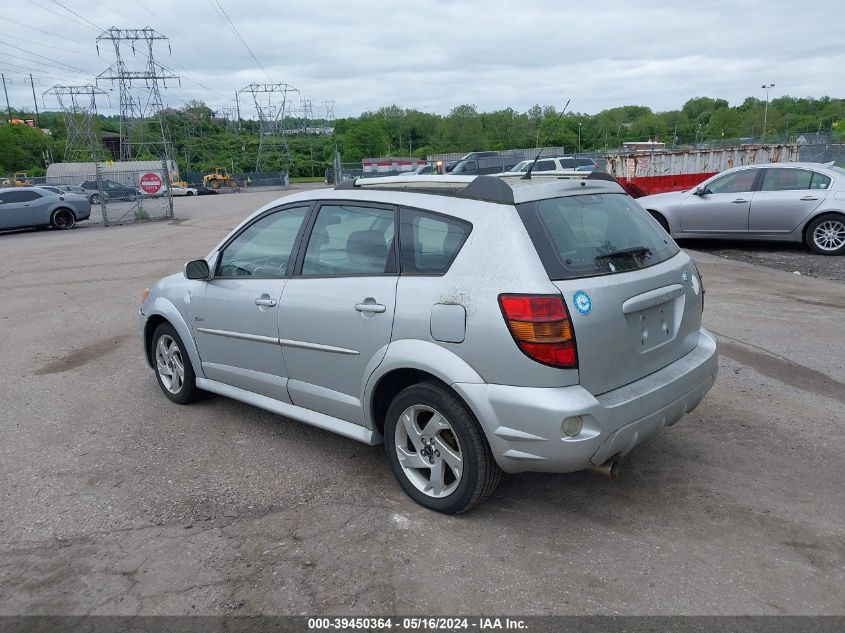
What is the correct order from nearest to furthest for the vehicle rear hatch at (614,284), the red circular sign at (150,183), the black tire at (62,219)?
the vehicle rear hatch at (614,284), the black tire at (62,219), the red circular sign at (150,183)

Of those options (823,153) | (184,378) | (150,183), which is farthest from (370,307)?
(150,183)

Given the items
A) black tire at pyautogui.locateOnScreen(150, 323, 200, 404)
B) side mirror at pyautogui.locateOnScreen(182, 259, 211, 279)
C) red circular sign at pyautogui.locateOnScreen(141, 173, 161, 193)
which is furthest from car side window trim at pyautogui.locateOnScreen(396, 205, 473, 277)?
red circular sign at pyautogui.locateOnScreen(141, 173, 161, 193)

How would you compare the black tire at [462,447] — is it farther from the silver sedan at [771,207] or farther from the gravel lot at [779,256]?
the silver sedan at [771,207]

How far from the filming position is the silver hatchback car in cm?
320

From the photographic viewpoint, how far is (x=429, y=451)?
12.0 ft

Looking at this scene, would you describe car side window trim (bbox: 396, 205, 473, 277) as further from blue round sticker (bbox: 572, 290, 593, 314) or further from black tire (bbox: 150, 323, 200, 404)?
black tire (bbox: 150, 323, 200, 404)

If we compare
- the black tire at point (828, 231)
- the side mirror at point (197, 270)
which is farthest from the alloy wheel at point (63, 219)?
the black tire at point (828, 231)

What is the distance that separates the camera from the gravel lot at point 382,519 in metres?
2.99

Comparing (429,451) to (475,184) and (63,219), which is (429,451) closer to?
(475,184)

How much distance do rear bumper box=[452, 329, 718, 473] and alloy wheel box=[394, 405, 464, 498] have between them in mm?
282

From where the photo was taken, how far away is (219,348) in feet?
16.0

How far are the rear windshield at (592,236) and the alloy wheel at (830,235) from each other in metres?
9.14

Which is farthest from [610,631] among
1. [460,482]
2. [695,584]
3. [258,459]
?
[258,459]

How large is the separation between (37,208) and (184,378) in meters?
20.4
